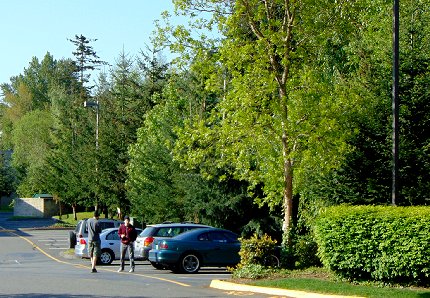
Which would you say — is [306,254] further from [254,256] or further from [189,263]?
[189,263]

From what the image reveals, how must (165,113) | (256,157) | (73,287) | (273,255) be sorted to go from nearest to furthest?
(73,287)
(273,255)
(256,157)
(165,113)

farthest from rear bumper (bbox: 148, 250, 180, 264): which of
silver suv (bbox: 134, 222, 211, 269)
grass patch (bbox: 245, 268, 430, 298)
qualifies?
grass patch (bbox: 245, 268, 430, 298)

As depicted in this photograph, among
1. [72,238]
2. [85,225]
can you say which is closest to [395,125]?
[85,225]

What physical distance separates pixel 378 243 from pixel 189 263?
897cm

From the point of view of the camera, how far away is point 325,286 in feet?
57.5

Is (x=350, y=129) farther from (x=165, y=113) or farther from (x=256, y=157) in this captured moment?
(x=165, y=113)

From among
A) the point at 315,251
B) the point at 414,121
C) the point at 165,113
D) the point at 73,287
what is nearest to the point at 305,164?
the point at 315,251

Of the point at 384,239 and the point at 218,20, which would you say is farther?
the point at 218,20

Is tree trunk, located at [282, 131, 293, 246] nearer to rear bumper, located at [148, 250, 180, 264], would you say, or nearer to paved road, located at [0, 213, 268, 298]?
paved road, located at [0, 213, 268, 298]

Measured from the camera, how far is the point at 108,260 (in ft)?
101

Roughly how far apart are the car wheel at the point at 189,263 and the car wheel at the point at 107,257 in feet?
21.2

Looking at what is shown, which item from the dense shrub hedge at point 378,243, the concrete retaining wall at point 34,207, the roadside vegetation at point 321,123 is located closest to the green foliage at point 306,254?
the roadside vegetation at point 321,123

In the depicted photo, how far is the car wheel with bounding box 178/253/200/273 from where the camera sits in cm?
2494

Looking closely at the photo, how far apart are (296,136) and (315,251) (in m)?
3.33
